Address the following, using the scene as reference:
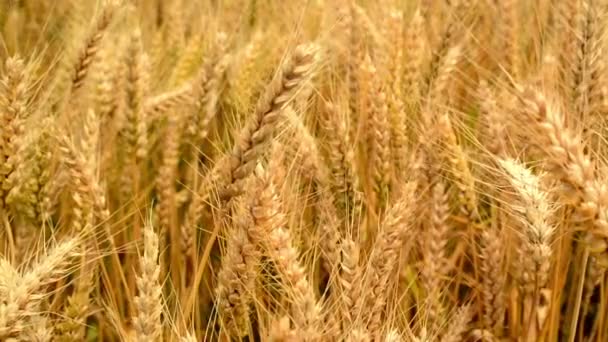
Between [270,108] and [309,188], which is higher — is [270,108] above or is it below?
above

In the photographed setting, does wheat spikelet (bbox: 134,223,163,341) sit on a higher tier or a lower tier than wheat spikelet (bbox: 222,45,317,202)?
lower

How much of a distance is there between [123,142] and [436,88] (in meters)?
0.67

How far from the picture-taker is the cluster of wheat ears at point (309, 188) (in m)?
1.17

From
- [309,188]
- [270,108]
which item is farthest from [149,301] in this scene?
[309,188]

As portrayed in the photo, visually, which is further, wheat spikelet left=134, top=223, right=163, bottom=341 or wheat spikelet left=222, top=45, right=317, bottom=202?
wheat spikelet left=222, top=45, right=317, bottom=202

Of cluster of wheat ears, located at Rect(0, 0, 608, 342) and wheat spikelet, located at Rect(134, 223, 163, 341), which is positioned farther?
cluster of wheat ears, located at Rect(0, 0, 608, 342)

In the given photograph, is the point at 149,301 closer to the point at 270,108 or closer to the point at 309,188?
the point at 270,108

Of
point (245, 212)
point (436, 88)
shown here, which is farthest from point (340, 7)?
point (245, 212)

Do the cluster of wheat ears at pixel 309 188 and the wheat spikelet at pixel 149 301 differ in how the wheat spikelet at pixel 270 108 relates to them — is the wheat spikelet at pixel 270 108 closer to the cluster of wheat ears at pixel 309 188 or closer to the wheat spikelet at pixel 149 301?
the cluster of wheat ears at pixel 309 188

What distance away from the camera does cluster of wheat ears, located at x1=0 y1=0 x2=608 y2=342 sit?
1.17 metres

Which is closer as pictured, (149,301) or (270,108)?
(149,301)

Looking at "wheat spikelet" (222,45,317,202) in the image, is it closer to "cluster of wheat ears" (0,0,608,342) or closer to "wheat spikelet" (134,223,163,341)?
"cluster of wheat ears" (0,0,608,342)

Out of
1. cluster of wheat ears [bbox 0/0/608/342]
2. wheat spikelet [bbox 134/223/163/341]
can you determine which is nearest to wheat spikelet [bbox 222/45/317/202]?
cluster of wheat ears [bbox 0/0/608/342]

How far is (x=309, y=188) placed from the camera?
1.49m
